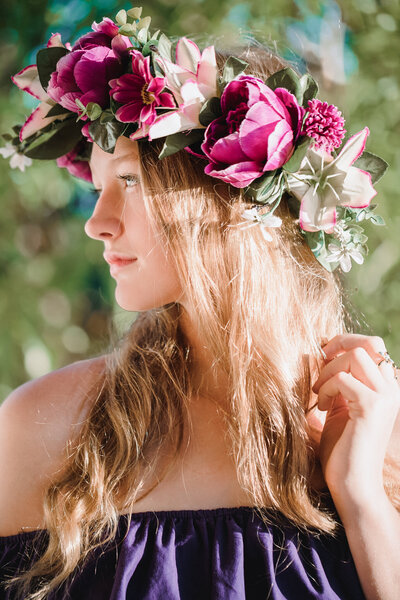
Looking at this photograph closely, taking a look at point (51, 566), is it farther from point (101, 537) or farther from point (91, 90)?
point (91, 90)

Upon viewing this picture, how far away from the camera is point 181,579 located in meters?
1.05

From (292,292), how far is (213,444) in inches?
14.5

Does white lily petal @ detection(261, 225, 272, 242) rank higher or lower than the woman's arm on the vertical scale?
higher

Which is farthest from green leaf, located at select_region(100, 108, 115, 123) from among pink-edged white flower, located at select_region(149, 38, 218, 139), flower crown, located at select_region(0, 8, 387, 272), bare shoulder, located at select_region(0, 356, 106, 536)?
bare shoulder, located at select_region(0, 356, 106, 536)

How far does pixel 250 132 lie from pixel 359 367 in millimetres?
497

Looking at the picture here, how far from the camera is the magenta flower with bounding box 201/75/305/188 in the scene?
1.02m

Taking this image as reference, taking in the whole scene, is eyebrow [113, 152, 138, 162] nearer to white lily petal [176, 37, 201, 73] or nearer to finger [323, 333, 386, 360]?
white lily petal [176, 37, 201, 73]

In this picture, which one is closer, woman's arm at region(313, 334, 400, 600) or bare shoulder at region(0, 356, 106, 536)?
woman's arm at region(313, 334, 400, 600)

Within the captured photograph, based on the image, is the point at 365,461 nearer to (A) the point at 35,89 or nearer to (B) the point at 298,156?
(B) the point at 298,156

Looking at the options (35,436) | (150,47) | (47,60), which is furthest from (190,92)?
(35,436)

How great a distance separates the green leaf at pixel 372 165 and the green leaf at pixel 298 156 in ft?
0.53

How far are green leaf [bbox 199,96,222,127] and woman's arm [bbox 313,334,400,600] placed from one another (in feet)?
1.75

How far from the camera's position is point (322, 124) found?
1.07 m

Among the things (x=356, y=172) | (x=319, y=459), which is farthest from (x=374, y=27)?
(x=319, y=459)
